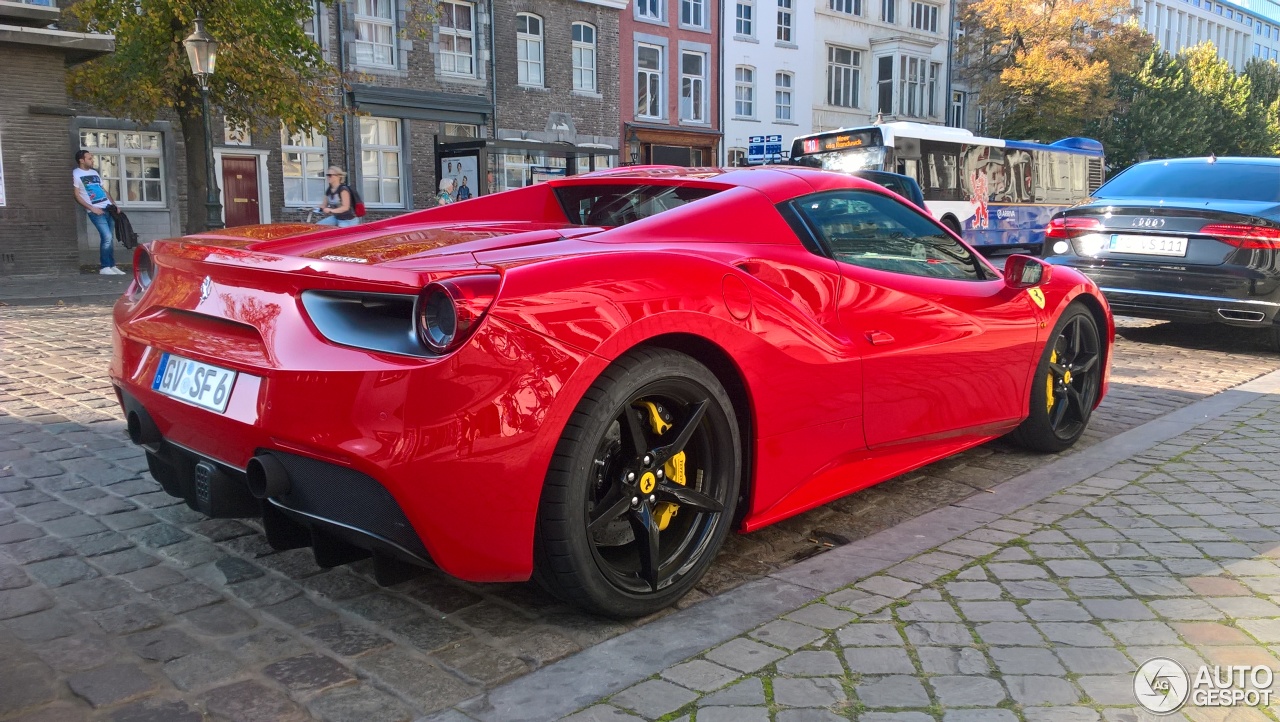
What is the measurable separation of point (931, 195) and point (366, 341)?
21.1 metres

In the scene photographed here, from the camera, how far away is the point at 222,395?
2.64 m

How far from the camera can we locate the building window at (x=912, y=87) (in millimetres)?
39072

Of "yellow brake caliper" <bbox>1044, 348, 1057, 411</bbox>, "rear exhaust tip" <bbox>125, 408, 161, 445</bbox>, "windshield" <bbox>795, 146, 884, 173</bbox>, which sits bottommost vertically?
"yellow brake caliper" <bbox>1044, 348, 1057, 411</bbox>

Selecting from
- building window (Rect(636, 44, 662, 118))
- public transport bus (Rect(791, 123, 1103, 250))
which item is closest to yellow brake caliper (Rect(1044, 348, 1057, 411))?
public transport bus (Rect(791, 123, 1103, 250))

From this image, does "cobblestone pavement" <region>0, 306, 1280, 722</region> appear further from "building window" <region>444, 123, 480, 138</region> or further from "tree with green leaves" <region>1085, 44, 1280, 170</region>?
"tree with green leaves" <region>1085, 44, 1280, 170</region>

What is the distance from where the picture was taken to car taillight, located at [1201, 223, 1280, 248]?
7480 millimetres

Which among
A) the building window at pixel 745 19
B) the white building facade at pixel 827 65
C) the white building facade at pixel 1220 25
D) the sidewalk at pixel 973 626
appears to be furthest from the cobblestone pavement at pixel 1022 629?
the white building facade at pixel 1220 25

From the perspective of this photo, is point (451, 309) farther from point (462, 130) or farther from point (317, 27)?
point (462, 130)

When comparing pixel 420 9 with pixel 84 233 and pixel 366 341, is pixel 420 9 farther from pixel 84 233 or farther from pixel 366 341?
pixel 366 341

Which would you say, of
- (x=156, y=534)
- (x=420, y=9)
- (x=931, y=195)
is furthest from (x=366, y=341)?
(x=420, y=9)

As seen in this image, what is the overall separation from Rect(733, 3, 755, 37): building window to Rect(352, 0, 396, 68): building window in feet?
43.5

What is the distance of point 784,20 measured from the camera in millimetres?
35031

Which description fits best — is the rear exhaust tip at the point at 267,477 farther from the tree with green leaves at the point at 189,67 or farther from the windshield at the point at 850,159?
Result: the windshield at the point at 850,159

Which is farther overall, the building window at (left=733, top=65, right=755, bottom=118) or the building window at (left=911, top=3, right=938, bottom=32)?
the building window at (left=911, top=3, right=938, bottom=32)
